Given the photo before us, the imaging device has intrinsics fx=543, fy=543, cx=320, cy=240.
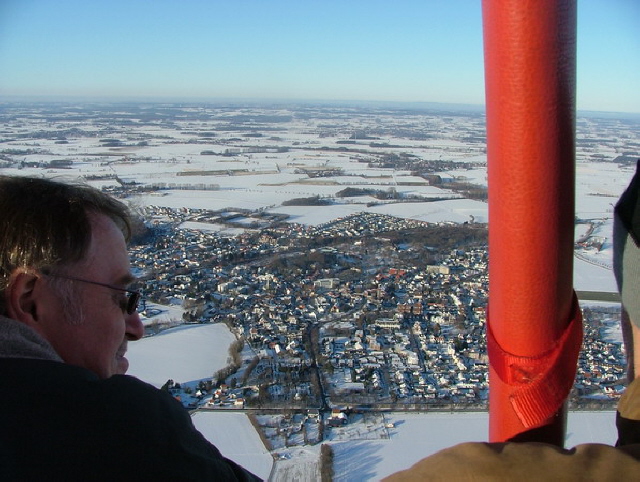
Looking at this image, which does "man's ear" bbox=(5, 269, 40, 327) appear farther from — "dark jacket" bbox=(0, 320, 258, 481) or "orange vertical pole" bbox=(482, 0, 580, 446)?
"orange vertical pole" bbox=(482, 0, 580, 446)

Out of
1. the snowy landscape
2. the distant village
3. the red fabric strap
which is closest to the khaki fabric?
the red fabric strap

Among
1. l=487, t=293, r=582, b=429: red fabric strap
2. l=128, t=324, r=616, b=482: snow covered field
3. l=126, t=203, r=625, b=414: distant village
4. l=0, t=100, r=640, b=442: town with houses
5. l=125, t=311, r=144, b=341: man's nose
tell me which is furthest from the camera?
l=0, t=100, r=640, b=442: town with houses

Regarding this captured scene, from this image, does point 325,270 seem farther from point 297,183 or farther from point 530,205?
point 297,183

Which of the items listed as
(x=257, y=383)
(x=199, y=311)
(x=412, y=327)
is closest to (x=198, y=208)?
(x=199, y=311)

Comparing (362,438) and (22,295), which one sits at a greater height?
(22,295)

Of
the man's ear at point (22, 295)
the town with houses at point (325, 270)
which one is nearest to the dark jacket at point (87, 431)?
the man's ear at point (22, 295)

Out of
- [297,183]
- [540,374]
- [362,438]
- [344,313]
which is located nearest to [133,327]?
[540,374]

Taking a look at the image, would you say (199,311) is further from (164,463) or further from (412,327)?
(164,463)
